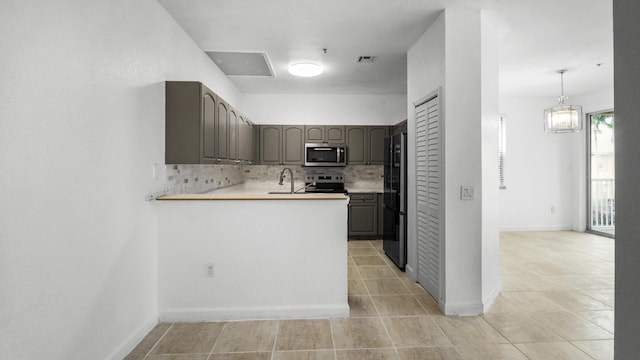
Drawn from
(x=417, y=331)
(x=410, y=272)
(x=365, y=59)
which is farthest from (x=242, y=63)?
(x=417, y=331)

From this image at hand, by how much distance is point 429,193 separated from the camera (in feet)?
10.7

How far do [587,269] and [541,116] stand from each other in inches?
133

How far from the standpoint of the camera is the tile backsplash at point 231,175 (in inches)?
126

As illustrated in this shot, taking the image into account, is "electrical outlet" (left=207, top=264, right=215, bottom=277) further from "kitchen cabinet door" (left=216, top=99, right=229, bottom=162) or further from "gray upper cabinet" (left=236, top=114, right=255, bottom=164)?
"gray upper cabinet" (left=236, top=114, right=255, bottom=164)

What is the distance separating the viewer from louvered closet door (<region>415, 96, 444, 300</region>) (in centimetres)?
304

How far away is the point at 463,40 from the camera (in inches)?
114

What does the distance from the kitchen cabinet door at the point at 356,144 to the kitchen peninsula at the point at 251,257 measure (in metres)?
3.31

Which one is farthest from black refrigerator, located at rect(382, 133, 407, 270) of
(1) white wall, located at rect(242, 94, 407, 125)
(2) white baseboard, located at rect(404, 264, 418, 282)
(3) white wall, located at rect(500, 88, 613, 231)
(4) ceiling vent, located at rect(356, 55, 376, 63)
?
(3) white wall, located at rect(500, 88, 613, 231)

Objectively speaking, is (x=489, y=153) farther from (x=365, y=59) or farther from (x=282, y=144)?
(x=282, y=144)

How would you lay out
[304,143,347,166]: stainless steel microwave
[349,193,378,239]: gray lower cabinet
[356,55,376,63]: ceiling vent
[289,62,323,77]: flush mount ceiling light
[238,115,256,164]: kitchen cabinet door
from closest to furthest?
[356,55,376,63]: ceiling vent < [289,62,323,77]: flush mount ceiling light < [238,115,256,164]: kitchen cabinet door < [349,193,378,239]: gray lower cabinet < [304,143,347,166]: stainless steel microwave

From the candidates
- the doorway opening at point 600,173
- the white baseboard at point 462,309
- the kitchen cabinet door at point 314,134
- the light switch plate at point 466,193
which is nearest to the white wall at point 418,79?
the light switch plate at point 466,193

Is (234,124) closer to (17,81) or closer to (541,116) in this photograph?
(17,81)

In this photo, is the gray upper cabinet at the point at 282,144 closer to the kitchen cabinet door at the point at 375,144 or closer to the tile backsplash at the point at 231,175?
the tile backsplash at the point at 231,175

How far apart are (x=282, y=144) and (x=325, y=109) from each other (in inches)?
41.0
